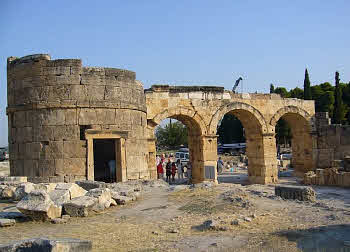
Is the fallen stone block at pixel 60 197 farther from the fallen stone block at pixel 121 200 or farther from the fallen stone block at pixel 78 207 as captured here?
the fallen stone block at pixel 121 200

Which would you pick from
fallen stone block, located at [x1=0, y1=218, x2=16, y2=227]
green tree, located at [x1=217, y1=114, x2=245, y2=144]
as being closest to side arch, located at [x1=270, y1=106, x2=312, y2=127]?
fallen stone block, located at [x1=0, y1=218, x2=16, y2=227]

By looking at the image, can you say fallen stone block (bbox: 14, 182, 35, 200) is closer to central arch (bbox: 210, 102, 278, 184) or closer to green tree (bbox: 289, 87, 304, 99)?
central arch (bbox: 210, 102, 278, 184)

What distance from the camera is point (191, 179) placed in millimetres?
16984

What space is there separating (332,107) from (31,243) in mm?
37391

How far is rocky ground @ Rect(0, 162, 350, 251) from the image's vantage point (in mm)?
5250

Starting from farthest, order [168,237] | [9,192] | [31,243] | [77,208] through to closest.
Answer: [9,192] < [77,208] < [168,237] < [31,243]

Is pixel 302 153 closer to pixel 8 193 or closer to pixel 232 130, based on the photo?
pixel 8 193

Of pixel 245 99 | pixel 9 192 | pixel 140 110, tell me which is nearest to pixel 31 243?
pixel 9 192

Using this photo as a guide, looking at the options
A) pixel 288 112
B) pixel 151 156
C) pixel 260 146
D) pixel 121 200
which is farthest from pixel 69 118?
pixel 288 112

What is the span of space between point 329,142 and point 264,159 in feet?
12.9

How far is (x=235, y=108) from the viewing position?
54.6 ft

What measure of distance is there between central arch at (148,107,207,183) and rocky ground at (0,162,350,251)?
6.47 metres

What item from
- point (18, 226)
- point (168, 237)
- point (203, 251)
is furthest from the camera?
point (18, 226)

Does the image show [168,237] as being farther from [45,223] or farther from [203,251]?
[45,223]
